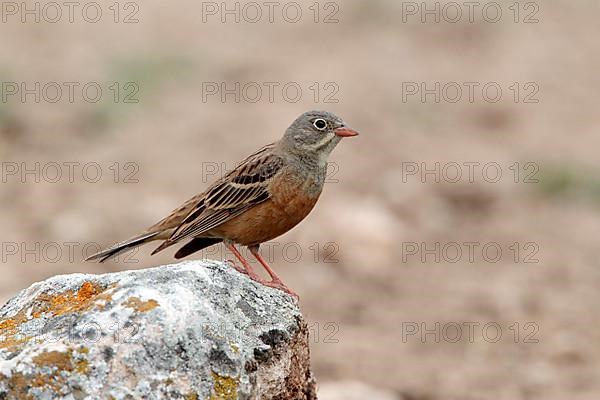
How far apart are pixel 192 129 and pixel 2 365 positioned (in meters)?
11.9

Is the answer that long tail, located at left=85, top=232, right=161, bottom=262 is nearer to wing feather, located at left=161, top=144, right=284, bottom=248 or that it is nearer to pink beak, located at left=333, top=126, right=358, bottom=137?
wing feather, located at left=161, top=144, right=284, bottom=248

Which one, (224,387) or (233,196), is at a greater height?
(233,196)

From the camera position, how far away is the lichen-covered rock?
5277mm

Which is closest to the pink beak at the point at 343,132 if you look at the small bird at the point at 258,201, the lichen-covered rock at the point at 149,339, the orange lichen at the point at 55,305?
the small bird at the point at 258,201

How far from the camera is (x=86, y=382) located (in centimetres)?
526

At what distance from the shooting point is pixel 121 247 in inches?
331

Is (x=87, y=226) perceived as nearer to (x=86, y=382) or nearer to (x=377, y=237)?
(x=377, y=237)

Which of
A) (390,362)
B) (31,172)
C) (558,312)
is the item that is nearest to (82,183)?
(31,172)

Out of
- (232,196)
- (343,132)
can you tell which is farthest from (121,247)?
(343,132)

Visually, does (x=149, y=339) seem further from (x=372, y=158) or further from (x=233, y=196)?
(x=372, y=158)

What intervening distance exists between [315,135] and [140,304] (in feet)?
12.1

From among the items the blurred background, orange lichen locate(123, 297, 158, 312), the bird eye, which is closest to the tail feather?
the bird eye

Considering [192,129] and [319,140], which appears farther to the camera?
[192,129]

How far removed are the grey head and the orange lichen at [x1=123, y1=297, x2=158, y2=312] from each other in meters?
3.33
